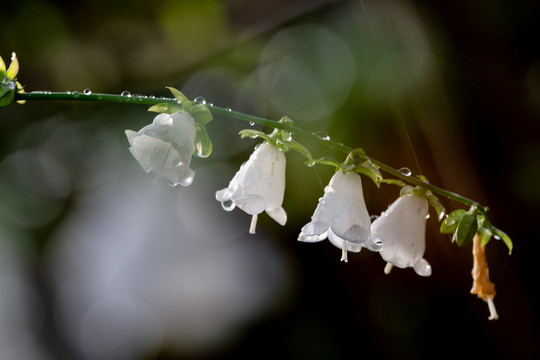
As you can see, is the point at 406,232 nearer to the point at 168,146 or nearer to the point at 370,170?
the point at 370,170

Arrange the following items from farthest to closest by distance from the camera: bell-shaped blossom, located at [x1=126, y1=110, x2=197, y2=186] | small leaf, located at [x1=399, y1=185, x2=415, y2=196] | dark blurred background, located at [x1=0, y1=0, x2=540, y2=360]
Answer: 1. dark blurred background, located at [x1=0, y1=0, x2=540, y2=360]
2. small leaf, located at [x1=399, y1=185, x2=415, y2=196]
3. bell-shaped blossom, located at [x1=126, y1=110, x2=197, y2=186]

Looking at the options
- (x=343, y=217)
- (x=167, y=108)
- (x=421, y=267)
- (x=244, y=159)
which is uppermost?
(x=167, y=108)

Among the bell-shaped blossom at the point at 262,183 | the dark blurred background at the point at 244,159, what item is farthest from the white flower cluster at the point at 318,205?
the dark blurred background at the point at 244,159

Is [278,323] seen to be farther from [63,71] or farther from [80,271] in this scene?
[63,71]

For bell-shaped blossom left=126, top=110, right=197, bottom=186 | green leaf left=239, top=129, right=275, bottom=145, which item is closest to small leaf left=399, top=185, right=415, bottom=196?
green leaf left=239, top=129, right=275, bottom=145

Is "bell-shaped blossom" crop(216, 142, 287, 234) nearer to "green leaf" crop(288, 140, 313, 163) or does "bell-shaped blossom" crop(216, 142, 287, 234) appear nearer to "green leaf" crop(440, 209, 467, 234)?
"green leaf" crop(288, 140, 313, 163)

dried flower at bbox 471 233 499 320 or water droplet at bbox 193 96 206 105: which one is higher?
water droplet at bbox 193 96 206 105

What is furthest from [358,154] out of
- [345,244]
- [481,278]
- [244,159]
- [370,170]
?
[244,159]

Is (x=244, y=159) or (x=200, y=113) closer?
(x=200, y=113)
